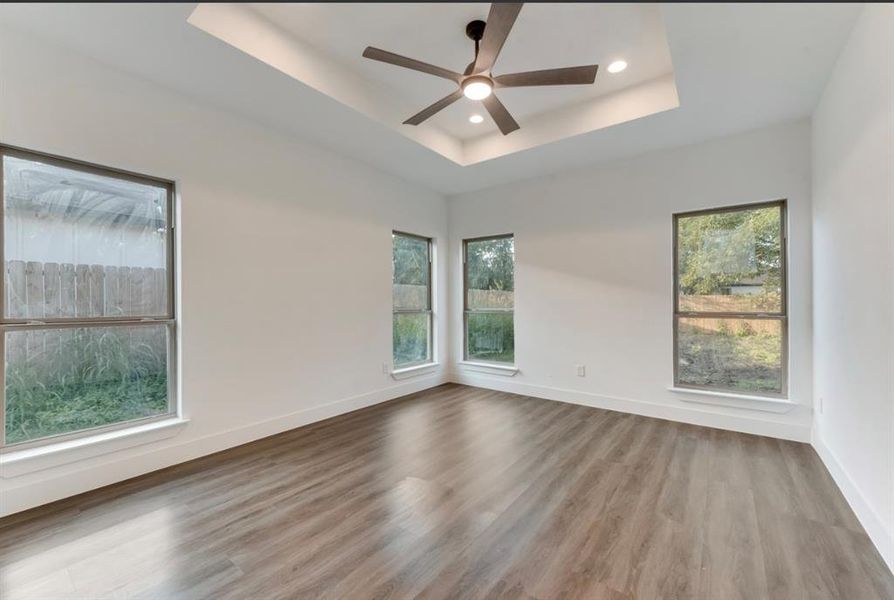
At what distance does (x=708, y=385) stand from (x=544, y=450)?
1904mm

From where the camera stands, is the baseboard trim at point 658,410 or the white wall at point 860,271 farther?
the baseboard trim at point 658,410

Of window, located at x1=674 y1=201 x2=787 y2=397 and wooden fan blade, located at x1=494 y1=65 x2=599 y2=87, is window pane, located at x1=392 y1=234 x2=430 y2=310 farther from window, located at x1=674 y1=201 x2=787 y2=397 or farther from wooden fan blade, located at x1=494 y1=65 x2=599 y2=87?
window, located at x1=674 y1=201 x2=787 y2=397

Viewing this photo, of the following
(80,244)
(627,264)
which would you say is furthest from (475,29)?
(80,244)

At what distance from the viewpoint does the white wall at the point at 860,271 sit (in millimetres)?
1946

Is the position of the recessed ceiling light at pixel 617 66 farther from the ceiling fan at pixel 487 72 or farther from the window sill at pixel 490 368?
the window sill at pixel 490 368

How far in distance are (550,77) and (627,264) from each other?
229cm

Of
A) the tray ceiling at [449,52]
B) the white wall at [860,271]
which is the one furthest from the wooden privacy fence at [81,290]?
the white wall at [860,271]

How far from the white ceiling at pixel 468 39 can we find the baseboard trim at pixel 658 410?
302 cm

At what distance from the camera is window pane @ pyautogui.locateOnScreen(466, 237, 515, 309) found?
17.1 ft

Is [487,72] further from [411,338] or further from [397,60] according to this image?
[411,338]

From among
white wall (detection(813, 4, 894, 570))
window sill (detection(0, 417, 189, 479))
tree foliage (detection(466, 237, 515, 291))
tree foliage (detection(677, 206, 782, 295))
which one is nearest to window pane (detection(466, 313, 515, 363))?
tree foliage (detection(466, 237, 515, 291))

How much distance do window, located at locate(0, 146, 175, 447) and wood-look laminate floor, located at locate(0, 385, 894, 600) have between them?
57cm

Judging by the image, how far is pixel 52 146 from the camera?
97.3 inches

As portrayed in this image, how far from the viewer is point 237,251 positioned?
10.9 ft
